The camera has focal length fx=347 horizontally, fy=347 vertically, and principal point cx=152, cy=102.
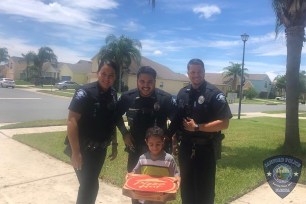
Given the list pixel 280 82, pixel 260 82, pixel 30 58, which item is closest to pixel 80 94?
pixel 30 58

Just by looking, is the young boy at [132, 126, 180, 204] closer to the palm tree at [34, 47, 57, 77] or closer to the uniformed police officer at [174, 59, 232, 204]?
the uniformed police officer at [174, 59, 232, 204]

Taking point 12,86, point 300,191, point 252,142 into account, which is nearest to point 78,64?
point 12,86

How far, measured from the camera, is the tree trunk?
8.49 meters

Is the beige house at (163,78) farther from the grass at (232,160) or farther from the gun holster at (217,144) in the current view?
the gun holster at (217,144)

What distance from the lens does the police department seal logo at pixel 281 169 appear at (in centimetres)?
463

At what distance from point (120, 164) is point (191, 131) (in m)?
3.59

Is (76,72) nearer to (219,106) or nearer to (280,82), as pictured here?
(280,82)

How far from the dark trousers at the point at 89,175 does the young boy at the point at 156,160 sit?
52cm

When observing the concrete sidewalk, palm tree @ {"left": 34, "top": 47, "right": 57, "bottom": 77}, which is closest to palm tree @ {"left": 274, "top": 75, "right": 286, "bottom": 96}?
palm tree @ {"left": 34, "top": 47, "right": 57, "bottom": 77}

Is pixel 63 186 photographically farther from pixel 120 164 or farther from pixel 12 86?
pixel 12 86

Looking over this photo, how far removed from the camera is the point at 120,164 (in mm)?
7035

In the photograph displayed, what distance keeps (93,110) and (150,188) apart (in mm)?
1061

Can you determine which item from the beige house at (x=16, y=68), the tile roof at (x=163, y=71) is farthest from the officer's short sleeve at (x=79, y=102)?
the beige house at (x=16, y=68)

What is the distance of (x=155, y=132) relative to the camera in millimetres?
3553
